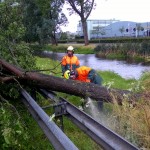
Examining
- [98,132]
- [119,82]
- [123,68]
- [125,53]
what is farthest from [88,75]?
[125,53]

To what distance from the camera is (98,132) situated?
157 inches

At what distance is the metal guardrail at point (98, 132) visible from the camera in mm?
3482

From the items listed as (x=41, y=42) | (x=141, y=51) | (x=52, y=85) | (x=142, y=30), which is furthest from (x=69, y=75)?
(x=142, y=30)

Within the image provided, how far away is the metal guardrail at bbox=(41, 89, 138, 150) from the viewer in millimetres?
3482

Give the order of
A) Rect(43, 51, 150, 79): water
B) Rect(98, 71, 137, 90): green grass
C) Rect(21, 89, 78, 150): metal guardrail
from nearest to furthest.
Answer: Rect(21, 89, 78, 150): metal guardrail, Rect(98, 71, 137, 90): green grass, Rect(43, 51, 150, 79): water

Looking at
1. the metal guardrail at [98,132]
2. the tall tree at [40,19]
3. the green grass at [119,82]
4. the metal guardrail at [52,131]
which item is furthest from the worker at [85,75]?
the tall tree at [40,19]

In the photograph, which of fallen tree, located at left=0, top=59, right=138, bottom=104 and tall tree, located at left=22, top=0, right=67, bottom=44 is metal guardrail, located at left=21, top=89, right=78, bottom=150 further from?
tall tree, located at left=22, top=0, right=67, bottom=44

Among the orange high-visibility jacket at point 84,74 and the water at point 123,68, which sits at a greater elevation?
the orange high-visibility jacket at point 84,74

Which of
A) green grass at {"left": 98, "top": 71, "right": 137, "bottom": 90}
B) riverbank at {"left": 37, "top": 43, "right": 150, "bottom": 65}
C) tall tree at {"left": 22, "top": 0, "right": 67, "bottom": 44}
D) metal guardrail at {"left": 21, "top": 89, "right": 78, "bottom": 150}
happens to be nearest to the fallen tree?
metal guardrail at {"left": 21, "top": 89, "right": 78, "bottom": 150}

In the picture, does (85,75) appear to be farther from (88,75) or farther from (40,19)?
(40,19)

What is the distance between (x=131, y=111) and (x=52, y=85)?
2.25 meters

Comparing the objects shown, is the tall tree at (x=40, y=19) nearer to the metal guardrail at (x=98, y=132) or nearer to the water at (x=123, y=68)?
the water at (x=123, y=68)

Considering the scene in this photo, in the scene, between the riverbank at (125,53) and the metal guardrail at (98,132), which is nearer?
the metal guardrail at (98,132)

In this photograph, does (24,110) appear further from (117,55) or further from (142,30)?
(142,30)
